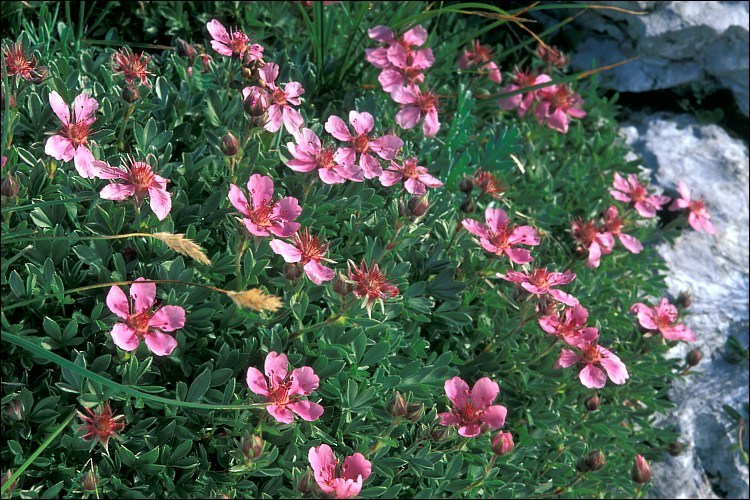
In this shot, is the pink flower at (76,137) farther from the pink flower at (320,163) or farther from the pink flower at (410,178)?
the pink flower at (410,178)

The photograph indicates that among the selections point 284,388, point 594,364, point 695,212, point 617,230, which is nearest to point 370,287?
point 284,388

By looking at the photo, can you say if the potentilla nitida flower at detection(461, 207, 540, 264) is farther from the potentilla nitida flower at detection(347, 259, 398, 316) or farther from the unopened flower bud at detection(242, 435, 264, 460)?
the unopened flower bud at detection(242, 435, 264, 460)

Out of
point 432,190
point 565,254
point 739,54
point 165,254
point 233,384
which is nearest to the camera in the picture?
point 233,384

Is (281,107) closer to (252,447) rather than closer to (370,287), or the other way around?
(370,287)

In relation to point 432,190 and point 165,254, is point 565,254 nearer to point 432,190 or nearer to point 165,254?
point 432,190

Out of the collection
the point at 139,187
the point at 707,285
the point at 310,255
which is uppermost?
the point at 139,187

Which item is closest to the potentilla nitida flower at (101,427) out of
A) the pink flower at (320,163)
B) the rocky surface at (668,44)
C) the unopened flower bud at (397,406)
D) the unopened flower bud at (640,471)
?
the unopened flower bud at (397,406)

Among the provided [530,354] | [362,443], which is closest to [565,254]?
[530,354]
